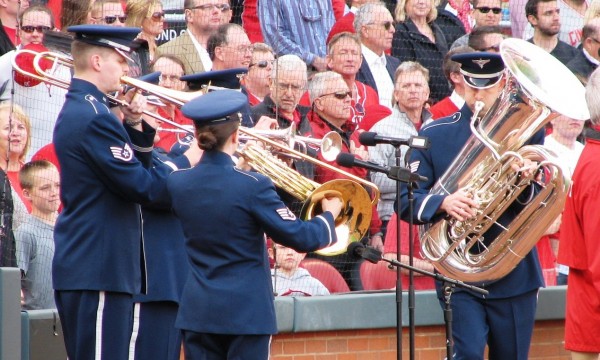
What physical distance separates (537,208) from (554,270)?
2.18 metres

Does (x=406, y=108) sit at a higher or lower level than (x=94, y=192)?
higher

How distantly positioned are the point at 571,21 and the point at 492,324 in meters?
4.11

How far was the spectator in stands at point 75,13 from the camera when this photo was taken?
7.66 metres

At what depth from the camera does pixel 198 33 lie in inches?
319

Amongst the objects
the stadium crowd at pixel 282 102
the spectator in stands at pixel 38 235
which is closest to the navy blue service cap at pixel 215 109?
the stadium crowd at pixel 282 102

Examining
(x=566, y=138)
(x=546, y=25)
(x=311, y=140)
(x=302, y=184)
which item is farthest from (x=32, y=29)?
(x=546, y=25)

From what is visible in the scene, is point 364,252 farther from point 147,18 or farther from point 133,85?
point 147,18

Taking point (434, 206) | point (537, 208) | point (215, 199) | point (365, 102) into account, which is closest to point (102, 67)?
point (215, 199)

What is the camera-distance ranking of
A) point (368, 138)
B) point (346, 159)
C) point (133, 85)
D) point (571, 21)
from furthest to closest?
point (571, 21) → point (368, 138) → point (346, 159) → point (133, 85)

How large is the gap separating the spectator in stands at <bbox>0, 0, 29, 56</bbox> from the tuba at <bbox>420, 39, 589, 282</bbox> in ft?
9.91

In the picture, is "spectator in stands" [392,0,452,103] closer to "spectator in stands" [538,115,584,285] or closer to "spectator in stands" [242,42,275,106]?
"spectator in stands" [538,115,584,285]

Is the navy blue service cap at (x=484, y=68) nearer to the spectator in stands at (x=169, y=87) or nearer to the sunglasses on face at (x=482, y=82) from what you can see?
the sunglasses on face at (x=482, y=82)

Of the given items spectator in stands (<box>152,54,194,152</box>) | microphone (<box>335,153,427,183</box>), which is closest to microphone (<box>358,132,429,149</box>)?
microphone (<box>335,153,427,183</box>)

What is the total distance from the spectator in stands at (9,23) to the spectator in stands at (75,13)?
317 mm
